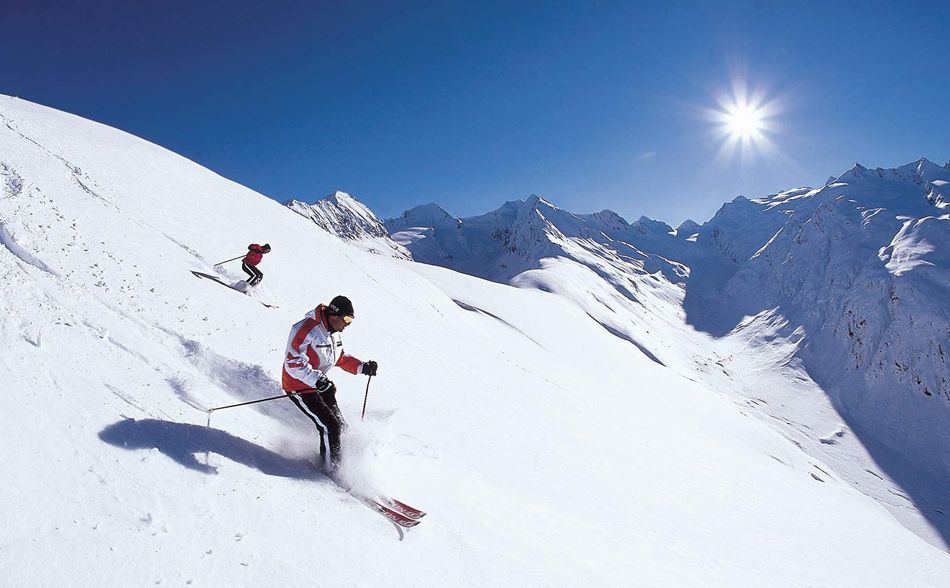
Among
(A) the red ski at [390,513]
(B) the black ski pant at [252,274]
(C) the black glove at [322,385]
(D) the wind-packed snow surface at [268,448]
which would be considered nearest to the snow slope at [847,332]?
(D) the wind-packed snow surface at [268,448]

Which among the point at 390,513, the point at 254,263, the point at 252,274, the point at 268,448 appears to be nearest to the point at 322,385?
the point at 268,448

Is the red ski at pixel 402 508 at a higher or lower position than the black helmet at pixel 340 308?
A: lower

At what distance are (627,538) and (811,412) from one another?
12582 centimetres

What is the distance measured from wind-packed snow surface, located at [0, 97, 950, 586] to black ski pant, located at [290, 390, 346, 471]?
251mm

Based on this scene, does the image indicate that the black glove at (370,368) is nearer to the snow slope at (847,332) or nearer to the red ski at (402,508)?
the red ski at (402,508)

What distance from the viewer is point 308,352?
655 cm

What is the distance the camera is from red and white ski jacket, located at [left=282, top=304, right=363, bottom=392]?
638cm

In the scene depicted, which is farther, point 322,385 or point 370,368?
point 370,368

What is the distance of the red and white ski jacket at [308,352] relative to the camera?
6379mm

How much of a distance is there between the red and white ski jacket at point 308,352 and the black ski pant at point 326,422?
18 centimetres

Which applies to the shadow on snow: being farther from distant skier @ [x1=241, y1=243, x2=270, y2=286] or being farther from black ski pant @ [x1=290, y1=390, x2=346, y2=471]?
distant skier @ [x1=241, y1=243, x2=270, y2=286]

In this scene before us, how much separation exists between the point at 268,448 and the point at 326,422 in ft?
2.70

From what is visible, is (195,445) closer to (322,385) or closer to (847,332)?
(322,385)

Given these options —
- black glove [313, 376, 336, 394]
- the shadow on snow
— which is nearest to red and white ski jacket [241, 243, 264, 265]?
black glove [313, 376, 336, 394]
